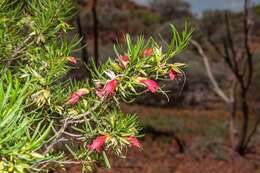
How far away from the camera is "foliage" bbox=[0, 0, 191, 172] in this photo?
6.86 feet

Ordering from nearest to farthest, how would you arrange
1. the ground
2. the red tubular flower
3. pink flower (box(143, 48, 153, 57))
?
pink flower (box(143, 48, 153, 57)), the red tubular flower, the ground

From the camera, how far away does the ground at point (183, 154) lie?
9703 millimetres

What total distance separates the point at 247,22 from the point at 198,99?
1003 centimetres

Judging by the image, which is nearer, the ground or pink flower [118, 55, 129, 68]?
pink flower [118, 55, 129, 68]

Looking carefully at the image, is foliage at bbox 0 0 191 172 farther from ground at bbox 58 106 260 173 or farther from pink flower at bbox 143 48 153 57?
ground at bbox 58 106 260 173

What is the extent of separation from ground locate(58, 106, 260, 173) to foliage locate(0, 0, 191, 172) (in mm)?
4630

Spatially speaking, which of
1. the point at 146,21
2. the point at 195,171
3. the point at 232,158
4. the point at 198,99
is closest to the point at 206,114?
the point at 198,99

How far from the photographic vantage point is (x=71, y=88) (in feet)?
Result: 9.07

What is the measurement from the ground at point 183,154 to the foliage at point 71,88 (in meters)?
4.63

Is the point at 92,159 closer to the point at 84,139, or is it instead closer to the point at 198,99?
the point at 84,139

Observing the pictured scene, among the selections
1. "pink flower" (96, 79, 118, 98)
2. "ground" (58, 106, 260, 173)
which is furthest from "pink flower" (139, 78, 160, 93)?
"ground" (58, 106, 260, 173)

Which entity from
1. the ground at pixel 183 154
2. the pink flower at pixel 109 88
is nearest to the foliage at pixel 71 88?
the pink flower at pixel 109 88

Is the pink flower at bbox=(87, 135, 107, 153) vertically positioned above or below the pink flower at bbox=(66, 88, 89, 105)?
below

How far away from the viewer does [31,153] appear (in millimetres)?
1586
